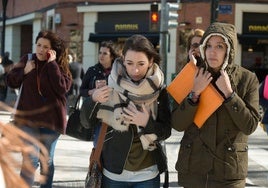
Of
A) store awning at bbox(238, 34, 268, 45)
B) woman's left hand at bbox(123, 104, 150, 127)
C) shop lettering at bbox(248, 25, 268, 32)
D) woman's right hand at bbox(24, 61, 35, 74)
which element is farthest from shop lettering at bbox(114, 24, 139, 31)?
woman's left hand at bbox(123, 104, 150, 127)

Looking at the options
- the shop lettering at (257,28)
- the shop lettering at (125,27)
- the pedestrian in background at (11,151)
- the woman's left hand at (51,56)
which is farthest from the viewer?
the shop lettering at (125,27)

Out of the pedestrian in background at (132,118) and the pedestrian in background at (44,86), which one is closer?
the pedestrian in background at (132,118)

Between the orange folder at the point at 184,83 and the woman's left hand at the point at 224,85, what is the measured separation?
7.8 inches

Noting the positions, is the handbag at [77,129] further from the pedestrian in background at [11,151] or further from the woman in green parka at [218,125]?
the pedestrian in background at [11,151]

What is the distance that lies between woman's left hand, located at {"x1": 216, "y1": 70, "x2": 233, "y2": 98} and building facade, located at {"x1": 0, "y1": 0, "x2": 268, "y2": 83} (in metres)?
18.2

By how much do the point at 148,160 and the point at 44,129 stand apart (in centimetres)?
187

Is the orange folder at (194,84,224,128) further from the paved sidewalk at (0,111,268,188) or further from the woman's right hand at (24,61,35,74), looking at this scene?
the paved sidewalk at (0,111,268,188)

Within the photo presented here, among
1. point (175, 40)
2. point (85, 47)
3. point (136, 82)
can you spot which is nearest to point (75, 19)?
point (85, 47)

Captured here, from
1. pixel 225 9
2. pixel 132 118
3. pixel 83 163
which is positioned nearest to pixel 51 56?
pixel 132 118

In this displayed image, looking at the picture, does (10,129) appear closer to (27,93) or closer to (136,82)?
(136,82)

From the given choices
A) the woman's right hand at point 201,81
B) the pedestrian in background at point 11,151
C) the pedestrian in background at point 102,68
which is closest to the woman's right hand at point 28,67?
the pedestrian in background at point 102,68

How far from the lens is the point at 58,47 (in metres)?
5.54

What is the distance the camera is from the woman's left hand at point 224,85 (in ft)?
11.4

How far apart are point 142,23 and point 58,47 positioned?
1935cm
